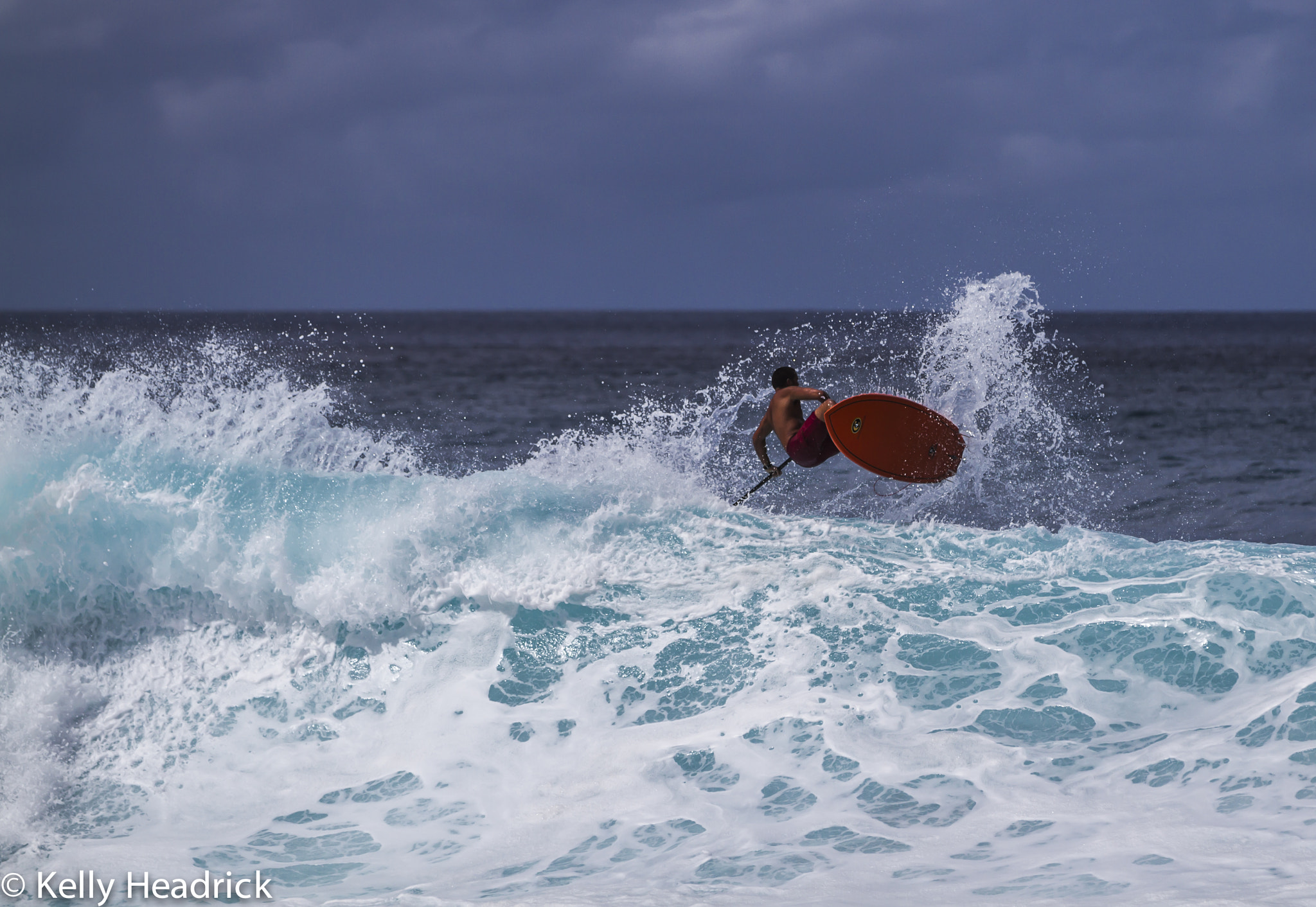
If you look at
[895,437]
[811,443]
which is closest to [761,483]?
[811,443]

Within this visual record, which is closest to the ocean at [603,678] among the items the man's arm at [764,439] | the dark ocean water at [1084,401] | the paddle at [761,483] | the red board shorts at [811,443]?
the paddle at [761,483]

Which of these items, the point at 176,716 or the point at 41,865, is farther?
the point at 176,716

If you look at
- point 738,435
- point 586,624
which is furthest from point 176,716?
point 738,435

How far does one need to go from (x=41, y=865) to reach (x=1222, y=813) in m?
6.25

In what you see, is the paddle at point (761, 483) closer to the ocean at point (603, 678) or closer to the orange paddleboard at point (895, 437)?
the ocean at point (603, 678)

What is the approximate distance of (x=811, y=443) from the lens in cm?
877

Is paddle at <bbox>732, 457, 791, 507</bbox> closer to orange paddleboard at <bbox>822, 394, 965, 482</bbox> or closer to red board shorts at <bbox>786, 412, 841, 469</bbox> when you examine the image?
red board shorts at <bbox>786, 412, 841, 469</bbox>

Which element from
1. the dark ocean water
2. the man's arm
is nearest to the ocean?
the man's arm

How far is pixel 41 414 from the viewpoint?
10031 millimetres

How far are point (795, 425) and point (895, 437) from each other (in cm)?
91

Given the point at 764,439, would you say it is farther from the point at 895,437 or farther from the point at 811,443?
the point at 895,437

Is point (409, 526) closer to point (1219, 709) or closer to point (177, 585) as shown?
point (177, 585)

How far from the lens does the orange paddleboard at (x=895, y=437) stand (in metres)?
8.48

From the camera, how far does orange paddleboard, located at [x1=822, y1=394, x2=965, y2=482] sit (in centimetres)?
848
